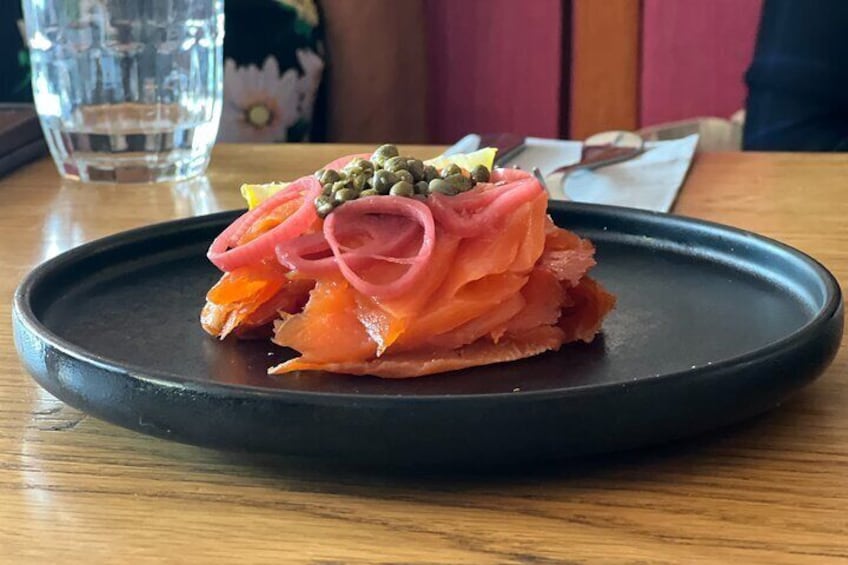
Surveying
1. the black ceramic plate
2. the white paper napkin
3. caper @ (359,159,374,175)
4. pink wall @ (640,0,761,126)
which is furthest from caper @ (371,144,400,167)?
pink wall @ (640,0,761,126)

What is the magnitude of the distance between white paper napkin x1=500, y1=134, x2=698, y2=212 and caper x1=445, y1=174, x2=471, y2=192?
561 millimetres

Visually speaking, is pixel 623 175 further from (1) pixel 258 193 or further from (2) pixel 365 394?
(2) pixel 365 394

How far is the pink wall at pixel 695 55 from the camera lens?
237 centimetres

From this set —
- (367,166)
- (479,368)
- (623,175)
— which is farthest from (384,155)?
(623,175)

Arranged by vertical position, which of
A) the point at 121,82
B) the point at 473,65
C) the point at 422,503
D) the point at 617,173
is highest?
the point at 422,503

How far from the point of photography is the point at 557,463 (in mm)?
600

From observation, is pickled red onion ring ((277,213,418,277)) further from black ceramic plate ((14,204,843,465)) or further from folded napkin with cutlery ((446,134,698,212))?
folded napkin with cutlery ((446,134,698,212))

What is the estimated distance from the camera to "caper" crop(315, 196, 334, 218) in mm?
716

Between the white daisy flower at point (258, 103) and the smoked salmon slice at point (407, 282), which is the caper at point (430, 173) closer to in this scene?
the smoked salmon slice at point (407, 282)

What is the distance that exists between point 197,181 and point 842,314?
39.5 inches

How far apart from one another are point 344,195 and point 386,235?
0.04m

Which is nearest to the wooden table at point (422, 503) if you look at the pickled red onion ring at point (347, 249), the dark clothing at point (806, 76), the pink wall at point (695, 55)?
the pickled red onion ring at point (347, 249)

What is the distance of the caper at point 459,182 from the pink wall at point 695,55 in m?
1.74

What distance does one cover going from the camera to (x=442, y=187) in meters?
0.72
